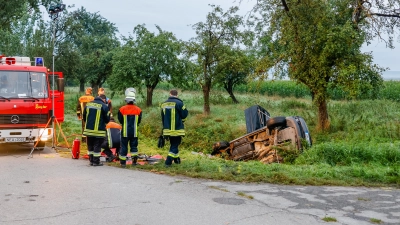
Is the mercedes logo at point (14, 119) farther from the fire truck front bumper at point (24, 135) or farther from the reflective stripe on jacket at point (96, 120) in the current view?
the reflective stripe on jacket at point (96, 120)

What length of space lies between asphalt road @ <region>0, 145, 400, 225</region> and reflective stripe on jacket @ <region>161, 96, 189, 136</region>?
1.28 meters

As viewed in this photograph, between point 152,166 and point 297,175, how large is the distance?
351 centimetres

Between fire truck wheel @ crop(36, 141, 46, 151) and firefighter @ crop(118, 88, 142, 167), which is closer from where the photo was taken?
firefighter @ crop(118, 88, 142, 167)

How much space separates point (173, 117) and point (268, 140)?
4613 millimetres

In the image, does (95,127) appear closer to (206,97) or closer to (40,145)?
(40,145)

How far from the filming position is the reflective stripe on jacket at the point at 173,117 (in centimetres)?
1124

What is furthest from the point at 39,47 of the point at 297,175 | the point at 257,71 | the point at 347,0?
the point at 297,175

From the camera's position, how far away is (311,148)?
13500 mm

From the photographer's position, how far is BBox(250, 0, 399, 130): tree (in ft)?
62.0

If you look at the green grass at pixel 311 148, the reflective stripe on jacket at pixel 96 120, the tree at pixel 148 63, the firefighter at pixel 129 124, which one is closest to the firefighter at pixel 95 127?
the reflective stripe on jacket at pixel 96 120

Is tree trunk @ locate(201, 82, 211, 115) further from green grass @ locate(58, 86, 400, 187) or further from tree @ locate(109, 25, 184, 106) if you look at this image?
tree @ locate(109, 25, 184, 106)

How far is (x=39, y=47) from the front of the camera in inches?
1337

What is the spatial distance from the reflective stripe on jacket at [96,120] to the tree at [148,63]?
67.9 ft

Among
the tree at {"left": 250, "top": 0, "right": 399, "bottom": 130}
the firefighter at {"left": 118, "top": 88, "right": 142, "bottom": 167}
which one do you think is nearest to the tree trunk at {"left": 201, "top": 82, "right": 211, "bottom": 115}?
A: the tree at {"left": 250, "top": 0, "right": 399, "bottom": 130}
